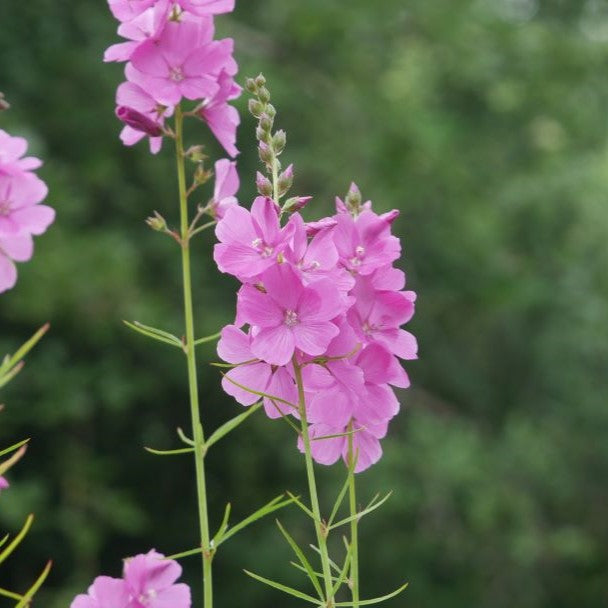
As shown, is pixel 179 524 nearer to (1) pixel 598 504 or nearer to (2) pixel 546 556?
(2) pixel 546 556

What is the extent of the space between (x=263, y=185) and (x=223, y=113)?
0.38 ft

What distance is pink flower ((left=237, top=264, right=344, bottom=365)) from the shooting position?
77 cm

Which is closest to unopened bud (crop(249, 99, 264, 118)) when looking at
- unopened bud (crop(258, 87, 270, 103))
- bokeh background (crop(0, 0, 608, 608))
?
unopened bud (crop(258, 87, 270, 103))

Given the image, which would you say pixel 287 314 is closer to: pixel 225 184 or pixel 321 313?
pixel 321 313

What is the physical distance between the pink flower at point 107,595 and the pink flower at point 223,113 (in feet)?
1.12

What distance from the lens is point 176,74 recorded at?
871 mm

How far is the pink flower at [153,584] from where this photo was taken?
2.36ft

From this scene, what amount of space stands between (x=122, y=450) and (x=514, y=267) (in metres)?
2.52

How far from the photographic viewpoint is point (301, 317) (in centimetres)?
77

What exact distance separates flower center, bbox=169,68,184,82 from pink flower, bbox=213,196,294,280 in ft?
0.40

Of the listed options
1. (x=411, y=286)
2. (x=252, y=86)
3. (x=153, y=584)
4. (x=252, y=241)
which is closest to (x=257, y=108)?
(x=252, y=86)

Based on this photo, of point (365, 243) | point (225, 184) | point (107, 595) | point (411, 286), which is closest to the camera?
point (107, 595)

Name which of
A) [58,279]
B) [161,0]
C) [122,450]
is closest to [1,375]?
[161,0]

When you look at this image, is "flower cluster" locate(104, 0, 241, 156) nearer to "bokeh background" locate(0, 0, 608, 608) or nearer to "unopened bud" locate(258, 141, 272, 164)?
"unopened bud" locate(258, 141, 272, 164)
